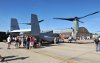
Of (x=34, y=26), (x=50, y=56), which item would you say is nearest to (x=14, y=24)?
(x=34, y=26)

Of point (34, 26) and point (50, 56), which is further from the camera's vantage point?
point (34, 26)

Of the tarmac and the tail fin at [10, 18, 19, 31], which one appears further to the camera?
the tail fin at [10, 18, 19, 31]

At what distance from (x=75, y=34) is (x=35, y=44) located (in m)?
26.4

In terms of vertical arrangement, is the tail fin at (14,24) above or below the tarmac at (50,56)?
above

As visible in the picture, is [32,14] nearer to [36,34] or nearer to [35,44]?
[36,34]

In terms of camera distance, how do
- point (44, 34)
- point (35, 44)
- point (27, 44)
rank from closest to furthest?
1. point (27, 44)
2. point (35, 44)
3. point (44, 34)

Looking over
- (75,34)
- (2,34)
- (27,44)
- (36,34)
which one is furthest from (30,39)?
(75,34)

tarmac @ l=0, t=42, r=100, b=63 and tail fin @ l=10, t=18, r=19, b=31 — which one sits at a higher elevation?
tail fin @ l=10, t=18, r=19, b=31

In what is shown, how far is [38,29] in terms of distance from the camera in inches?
1454

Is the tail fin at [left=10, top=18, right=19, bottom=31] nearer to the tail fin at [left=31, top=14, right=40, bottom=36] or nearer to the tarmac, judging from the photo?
the tail fin at [left=31, top=14, right=40, bottom=36]

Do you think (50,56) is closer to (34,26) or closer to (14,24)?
(34,26)

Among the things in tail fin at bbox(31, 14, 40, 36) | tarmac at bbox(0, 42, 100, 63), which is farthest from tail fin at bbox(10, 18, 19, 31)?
tarmac at bbox(0, 42, 100, 63)

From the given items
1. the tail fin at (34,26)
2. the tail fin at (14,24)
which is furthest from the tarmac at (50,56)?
the tail fin at (14,24)

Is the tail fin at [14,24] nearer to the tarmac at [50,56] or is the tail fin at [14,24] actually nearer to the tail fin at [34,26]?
the tail fin at [34,26]
